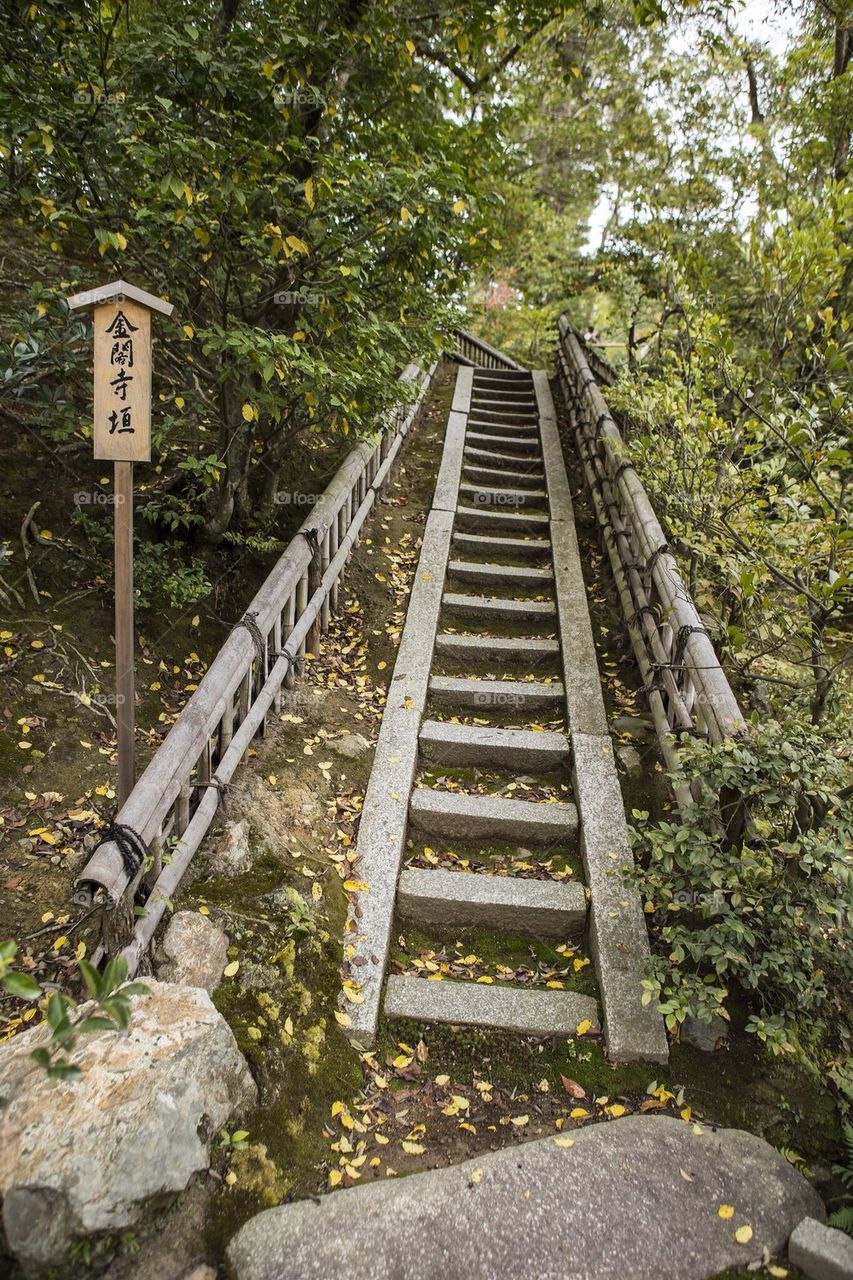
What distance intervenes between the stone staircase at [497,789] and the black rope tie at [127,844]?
1.15m

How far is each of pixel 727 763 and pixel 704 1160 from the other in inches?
57.2

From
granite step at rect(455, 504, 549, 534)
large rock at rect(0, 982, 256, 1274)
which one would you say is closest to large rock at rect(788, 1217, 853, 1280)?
large rock at rect(0, 982, 256, 1274)

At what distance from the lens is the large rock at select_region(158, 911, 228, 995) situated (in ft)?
10.2

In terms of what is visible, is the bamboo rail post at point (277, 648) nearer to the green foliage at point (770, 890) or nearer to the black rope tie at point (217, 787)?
the black rope tie at point (217, 787)

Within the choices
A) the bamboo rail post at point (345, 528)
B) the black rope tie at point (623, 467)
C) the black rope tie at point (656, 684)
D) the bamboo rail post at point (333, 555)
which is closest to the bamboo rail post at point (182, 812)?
the bamboo rail post at point (333, 555)

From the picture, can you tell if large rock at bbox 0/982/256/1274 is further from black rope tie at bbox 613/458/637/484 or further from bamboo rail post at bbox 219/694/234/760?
black rope tie at bbox 613/458/637/484

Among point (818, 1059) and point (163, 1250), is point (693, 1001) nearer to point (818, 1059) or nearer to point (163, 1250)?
point (818, 1059)

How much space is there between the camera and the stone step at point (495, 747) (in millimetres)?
4820

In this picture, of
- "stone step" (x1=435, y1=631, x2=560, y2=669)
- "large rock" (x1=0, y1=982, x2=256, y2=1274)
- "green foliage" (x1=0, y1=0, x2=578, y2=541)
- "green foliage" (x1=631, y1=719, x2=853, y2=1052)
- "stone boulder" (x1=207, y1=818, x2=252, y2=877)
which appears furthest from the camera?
"stone step" (x1=435, y1=631, x2=560, y2=669)

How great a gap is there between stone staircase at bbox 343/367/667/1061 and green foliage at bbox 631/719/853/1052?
1.53ft

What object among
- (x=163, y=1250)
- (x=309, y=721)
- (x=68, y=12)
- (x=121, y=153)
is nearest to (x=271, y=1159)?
(x=163, y=1250)

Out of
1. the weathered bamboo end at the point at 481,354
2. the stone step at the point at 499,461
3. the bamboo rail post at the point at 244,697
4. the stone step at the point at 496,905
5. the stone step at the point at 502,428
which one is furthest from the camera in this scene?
the weathered bamboo end at the point at 481,354

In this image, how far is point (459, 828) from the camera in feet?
14.5

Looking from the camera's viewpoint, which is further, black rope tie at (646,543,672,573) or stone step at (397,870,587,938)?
black rope tie at (646,543,672,573)
